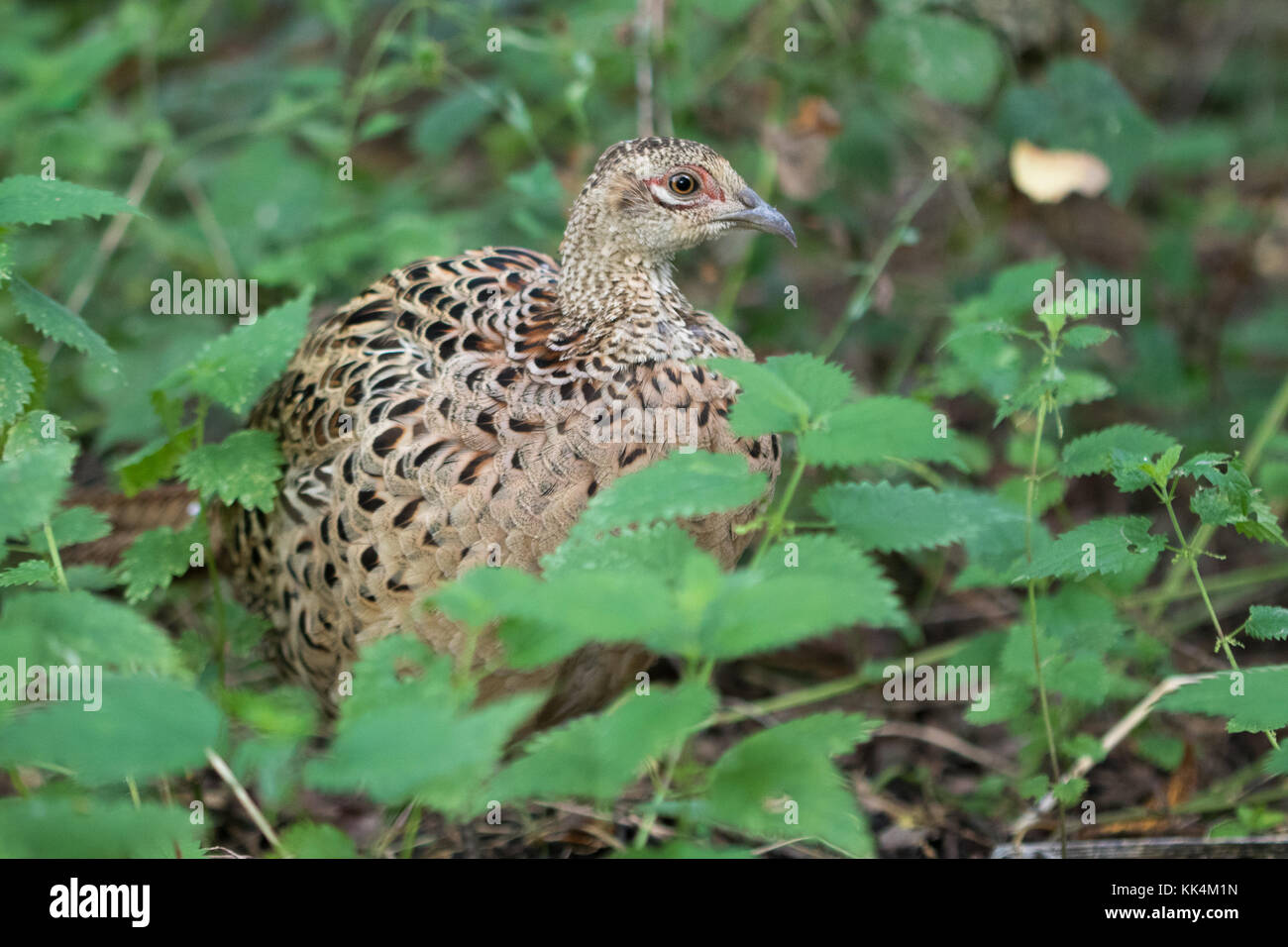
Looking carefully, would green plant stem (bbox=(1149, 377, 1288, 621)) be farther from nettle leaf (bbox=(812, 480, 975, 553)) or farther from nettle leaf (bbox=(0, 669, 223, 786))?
nettle leaf (bbox=(0, 669, 223, 786))

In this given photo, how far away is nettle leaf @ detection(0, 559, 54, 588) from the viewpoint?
2.62 m

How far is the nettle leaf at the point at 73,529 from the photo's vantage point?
9.45 ft

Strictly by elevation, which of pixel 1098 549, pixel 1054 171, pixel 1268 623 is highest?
pixel 1054 171

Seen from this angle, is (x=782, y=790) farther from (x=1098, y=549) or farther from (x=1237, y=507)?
(x=1237, y=507)

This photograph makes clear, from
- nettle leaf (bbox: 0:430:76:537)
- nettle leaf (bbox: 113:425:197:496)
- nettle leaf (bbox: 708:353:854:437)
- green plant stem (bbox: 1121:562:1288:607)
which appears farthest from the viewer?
green plant stem (bbox: 1121:562:1288:607)

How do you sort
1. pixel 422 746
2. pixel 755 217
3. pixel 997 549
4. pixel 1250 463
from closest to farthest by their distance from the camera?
pixel 422 746, pixel 755 217, pixel 997 549, pixel 1250 463

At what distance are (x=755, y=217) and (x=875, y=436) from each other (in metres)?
1.18

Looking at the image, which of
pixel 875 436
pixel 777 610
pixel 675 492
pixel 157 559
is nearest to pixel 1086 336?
pixel 875 436

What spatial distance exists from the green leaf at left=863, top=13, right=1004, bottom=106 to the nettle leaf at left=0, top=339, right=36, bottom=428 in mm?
3014

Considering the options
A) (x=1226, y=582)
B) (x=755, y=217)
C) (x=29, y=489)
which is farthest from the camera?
(x=1226, y=582)

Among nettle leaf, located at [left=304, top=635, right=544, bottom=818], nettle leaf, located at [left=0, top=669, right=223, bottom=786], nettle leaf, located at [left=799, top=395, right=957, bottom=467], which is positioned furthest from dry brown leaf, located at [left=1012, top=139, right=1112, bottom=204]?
nettle leaf, located at [left=0, top=669, right=223, bottom=786]

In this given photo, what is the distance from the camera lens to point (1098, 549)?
2766 mm

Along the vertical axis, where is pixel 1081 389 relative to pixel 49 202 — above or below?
below

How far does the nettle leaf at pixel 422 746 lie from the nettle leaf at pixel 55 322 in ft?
4.56
